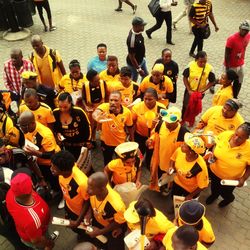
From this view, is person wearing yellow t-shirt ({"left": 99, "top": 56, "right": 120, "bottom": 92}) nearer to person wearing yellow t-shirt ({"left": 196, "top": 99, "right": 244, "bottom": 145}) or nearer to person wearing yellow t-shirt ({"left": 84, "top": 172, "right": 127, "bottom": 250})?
person wearing yellow t-shirt ({"left": 196, "top": 99, "right": 244, "bottom": 145})

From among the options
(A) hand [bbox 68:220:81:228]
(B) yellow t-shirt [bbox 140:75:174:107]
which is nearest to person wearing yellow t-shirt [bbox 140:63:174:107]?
(B) yellow t-shirt [bbox 140:75:174:107]

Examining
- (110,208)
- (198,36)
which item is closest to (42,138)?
(110,208)

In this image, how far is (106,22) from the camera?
39.6 ft

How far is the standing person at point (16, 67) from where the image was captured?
19.2 ft

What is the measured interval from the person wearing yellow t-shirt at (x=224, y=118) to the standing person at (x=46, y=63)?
3167mm

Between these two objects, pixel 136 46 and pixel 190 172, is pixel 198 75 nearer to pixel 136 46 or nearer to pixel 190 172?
pixel 136 46

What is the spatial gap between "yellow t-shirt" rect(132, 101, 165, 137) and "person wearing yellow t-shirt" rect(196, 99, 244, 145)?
30.3 inches

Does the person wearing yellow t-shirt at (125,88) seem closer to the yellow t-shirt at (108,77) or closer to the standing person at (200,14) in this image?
the yellow t-shirt at (108,77)

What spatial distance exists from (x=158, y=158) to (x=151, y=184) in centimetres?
59

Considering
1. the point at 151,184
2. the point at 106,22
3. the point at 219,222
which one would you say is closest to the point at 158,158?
A: the point at 151,184

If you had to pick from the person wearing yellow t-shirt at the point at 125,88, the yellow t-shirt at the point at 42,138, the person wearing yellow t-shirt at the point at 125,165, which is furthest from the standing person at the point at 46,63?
the person wearing yellow t-shirt at the point at 125,165

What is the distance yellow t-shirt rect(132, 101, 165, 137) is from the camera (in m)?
4.96

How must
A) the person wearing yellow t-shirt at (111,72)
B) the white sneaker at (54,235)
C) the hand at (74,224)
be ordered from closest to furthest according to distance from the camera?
the hand at (74,224), the white sneaker at (54,235), the person wearing yellow t-shirt at (111,72)

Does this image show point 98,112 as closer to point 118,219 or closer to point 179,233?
point 118,219
